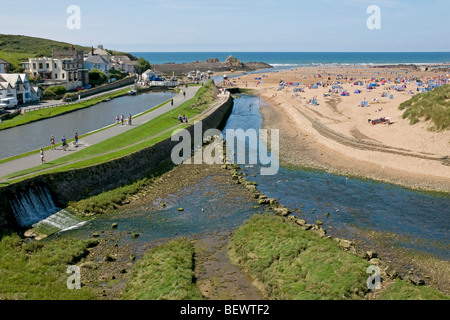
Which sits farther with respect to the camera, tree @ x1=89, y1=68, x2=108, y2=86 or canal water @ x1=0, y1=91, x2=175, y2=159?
tree @ x1=89, y1=68, x2=108, y2=86

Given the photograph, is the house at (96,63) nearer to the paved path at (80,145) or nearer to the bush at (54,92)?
the bush at (54,92)

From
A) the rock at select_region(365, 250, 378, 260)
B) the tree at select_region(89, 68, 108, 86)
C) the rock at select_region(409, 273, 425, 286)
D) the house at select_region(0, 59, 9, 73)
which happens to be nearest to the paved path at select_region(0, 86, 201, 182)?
the rock at select_region(365, 250, 378, 260)

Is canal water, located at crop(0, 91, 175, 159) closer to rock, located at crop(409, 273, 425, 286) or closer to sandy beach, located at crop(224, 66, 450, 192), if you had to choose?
sandy beach, located at crop(224, 66, 450, 192)

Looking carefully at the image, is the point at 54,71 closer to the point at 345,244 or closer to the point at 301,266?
the point at 345,244

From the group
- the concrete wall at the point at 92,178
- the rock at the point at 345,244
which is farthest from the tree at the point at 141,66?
the rock at the point at 345,244

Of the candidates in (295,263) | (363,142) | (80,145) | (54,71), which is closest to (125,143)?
(80,145)

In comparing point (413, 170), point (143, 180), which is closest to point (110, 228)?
point (143, 180)

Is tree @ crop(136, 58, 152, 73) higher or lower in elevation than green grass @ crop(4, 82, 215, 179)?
higher
